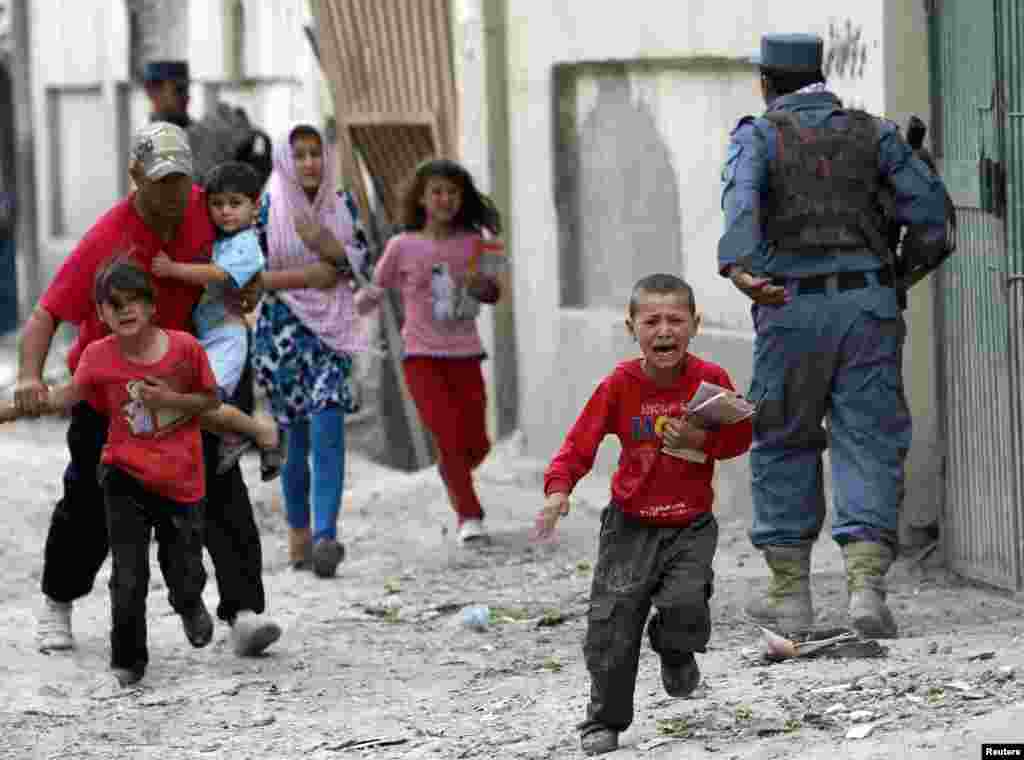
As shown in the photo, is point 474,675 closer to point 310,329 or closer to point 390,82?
point 310,329

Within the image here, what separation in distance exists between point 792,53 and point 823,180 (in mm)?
398

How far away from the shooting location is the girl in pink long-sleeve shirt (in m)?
9.27

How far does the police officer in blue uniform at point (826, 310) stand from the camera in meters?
6.67

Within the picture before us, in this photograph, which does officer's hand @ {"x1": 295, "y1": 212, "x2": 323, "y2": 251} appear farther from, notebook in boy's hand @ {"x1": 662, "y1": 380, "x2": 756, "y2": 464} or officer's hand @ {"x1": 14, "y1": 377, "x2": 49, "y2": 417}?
notebook in boy's hand @ {"x1": 662, "y1": 380, "x2": 756, "y2": 464}

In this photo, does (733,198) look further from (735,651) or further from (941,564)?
(941,564)

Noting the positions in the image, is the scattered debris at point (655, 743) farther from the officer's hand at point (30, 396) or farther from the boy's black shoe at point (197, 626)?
the officer's hand at point (30, 396)

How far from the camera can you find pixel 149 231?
6938 mm

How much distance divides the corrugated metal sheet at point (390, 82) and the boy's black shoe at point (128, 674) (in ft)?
17.9

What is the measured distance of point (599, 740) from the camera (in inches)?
218

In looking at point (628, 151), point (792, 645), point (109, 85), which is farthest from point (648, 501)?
point (109, 85)

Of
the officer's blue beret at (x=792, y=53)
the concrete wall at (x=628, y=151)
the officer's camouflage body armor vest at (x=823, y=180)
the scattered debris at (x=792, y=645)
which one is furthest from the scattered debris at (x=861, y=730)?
the concrete wall at (x=628, y=151)

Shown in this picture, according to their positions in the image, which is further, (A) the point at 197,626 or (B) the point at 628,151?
(B) the point at 628,151

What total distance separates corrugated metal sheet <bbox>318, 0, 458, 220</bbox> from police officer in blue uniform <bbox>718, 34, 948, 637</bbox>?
533cm

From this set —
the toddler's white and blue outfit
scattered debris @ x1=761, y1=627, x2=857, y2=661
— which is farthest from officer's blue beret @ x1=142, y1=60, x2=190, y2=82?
scattered debris @ x1=761, y1=627, x2=857, y2=661
